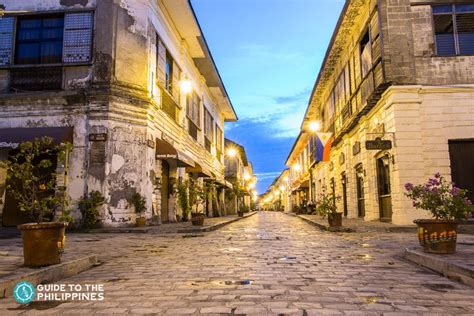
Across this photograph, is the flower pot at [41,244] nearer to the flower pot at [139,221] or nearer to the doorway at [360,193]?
the flower pot at [139,221]

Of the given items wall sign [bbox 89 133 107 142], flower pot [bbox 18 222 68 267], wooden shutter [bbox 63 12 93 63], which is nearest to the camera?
flower pot [bbox 18 222 68 267]

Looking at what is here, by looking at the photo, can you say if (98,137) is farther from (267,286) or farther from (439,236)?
(439,236)

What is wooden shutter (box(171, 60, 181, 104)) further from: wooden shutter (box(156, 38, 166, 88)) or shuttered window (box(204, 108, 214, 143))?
shuttered window (box(204, 108, 214, 143))

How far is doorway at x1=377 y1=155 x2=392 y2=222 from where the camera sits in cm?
1457

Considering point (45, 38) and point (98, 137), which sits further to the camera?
point (45, 38)

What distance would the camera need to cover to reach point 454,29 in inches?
535

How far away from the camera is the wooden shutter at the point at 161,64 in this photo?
15.4m

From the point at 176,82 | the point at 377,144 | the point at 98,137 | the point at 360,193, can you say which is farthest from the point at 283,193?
the point at 98,137

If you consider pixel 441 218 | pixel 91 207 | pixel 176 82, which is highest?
pixel 176 82

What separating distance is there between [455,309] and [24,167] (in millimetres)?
5817

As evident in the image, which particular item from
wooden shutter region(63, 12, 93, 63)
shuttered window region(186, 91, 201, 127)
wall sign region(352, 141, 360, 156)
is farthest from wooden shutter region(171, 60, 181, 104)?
wall sign region(352, 141, 360, 156)

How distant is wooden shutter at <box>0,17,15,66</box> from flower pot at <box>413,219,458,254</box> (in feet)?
46.3

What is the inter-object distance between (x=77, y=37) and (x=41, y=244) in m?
10.2

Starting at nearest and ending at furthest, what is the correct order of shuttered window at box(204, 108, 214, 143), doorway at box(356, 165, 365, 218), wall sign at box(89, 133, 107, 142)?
wall sign at box(89, 133, 107, 142), doorway at box(356, 165, 365, 218), shuttered window at box(204, 108, 214, 143)
